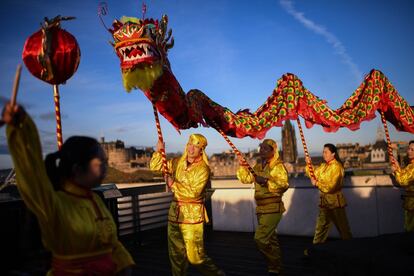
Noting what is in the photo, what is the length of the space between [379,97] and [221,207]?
4.57m

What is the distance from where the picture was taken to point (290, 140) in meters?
69.8

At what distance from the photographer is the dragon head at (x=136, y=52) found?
3.43 m

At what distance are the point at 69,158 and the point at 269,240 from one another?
3448mm

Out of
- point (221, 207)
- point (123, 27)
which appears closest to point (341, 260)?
point (123, 27)

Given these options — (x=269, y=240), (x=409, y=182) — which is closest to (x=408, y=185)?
(x=409, y=182)

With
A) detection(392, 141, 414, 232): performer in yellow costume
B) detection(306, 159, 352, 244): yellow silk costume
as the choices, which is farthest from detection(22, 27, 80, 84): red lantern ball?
detection(392, 141, 414, 232): performer in yellow costume

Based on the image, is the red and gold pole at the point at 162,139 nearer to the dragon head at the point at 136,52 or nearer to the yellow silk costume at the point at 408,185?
the dragon head at the point at 136,52

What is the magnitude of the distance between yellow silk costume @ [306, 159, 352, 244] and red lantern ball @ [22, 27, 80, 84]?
14.0 ft

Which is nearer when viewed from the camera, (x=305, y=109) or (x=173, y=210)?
(x=173, y=210)

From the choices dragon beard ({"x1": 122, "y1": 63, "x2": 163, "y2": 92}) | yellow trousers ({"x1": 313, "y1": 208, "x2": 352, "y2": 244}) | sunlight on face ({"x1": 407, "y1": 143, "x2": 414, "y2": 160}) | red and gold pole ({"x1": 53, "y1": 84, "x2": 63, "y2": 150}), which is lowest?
yellow trousers ({"x1": 313, "y1": 208, "x2": 352, "y2": 244})

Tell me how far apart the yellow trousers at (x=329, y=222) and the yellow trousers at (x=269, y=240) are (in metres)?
1.30

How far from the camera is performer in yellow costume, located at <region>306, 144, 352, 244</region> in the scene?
5.64 meters

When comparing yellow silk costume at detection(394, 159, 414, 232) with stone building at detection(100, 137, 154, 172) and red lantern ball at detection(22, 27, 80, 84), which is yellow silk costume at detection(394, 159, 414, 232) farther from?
stone building at detection(100, 137, 154, 172)

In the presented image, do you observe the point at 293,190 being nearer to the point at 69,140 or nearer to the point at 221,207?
the point at 221,207
